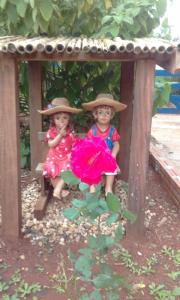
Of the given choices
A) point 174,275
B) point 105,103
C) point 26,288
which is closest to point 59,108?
point 105,103

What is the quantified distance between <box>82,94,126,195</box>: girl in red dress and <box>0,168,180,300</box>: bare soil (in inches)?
23.8

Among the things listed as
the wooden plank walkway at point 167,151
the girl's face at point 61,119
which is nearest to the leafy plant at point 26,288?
the girl's face at point 61,119

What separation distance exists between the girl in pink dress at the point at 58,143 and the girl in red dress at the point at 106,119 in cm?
21

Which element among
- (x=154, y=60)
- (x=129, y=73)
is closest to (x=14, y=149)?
(x=154, y=60)

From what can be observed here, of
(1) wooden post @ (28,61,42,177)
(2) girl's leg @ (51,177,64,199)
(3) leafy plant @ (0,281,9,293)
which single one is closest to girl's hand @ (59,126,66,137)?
(2) girl's leg @ (51,177,64,199)

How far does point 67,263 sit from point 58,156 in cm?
116

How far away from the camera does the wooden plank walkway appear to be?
14.3 feet

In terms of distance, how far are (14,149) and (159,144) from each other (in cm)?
453

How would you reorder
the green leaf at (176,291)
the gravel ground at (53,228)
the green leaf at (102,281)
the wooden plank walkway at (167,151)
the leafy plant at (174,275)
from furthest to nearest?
the wooden plank walkway at (167,151), the gravel ground at (53,228), the leafy plant at (174,275), the green leaf at (176,291), the green leaf at (102,281)

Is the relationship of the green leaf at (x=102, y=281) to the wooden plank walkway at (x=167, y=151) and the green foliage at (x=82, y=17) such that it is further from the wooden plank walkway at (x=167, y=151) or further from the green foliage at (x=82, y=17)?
the wooden plank walkway at (x=167, y=151)

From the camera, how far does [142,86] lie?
297 cm

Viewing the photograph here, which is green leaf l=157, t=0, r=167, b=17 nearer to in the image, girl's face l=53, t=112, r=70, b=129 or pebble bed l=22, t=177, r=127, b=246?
girl's face l=53, t=112, r=70, b=129

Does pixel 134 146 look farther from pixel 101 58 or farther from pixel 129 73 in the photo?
pixel 129 73

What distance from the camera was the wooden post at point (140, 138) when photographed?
295cm
